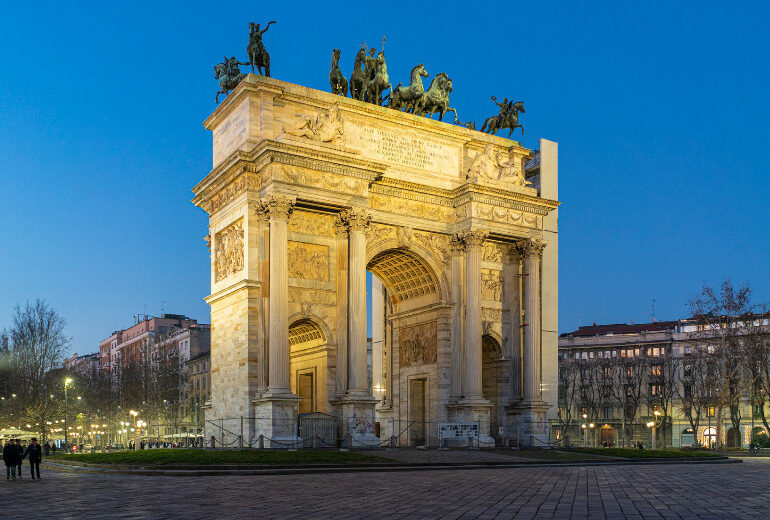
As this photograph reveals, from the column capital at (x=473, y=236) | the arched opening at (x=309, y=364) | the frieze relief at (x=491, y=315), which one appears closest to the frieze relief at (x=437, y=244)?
the column capital at (x=473, y=236)

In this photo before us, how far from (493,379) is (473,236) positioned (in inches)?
324

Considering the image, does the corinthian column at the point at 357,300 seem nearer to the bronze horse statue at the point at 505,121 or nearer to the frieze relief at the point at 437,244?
the frieze relief at the point at 437,244

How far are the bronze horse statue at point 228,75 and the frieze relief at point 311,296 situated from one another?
430 inches

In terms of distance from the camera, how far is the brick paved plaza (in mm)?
14938

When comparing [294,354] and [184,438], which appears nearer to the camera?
[294,354]

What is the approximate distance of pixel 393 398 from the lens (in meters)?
46.8

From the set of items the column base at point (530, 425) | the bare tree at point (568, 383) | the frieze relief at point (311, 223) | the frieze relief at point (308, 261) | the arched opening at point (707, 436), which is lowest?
the arched opening at point (707, 436)

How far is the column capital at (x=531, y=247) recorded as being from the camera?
150 feet

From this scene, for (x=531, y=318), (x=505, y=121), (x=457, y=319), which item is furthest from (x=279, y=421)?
(x=505, y=121)

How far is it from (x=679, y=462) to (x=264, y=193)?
2318cm

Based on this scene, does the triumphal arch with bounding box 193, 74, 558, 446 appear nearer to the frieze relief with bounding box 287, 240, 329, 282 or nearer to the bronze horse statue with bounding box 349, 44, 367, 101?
the frieze relief with bounding box 287, 240, 329, 282

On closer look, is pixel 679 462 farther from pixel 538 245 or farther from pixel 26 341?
pixel 26 341

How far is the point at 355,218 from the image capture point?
39.2 meters

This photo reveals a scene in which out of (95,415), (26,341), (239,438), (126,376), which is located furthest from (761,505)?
(95,415)
